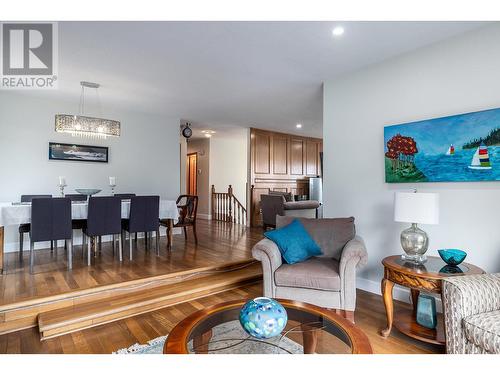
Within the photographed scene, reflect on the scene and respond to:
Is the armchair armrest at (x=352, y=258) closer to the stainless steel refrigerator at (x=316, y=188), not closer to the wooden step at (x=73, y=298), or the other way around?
the wooden step at (x=73, y=298)

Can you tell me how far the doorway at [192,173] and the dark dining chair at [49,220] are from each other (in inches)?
227

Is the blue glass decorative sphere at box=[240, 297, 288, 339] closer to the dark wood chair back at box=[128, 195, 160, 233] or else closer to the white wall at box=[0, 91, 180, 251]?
the dark wood chair back at box=[128, 195, 160, 233]

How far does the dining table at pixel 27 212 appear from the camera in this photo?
3037 millimetres

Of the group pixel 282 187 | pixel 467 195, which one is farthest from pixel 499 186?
pixel 282 187

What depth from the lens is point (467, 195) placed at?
2.48m

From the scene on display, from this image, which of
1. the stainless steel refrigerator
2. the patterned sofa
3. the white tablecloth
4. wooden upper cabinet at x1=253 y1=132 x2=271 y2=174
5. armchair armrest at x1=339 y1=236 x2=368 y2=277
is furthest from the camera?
the stainless steel refrigerator

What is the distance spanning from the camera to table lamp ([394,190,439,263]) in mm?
2205

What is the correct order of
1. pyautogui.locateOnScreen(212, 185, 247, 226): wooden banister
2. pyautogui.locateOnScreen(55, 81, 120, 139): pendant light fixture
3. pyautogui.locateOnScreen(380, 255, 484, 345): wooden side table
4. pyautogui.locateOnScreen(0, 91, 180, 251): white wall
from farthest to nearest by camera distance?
pyautogui.locateOnScreen(212, 185, 247, 226): wooden banister, pyautogui.locateOnScreen(0, 91, 180, 251): white wall, pyautogui.locateOnScreen(55, 81, 120, 139): pendant light fixture, pyautogui.locateOnScreen(380, 255, 484, 345): wooden side table

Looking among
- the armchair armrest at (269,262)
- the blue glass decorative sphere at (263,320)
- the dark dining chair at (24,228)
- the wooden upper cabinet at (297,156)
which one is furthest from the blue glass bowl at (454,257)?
the wooden upper cabinet at (297,156)

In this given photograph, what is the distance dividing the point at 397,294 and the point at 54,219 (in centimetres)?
383

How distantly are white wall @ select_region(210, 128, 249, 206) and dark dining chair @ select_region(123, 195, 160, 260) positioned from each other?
4336 millimetres

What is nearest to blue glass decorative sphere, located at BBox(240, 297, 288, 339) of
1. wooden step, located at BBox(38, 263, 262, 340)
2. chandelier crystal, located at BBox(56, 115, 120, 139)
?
wooden step, located at BBox(38, 263, 262, 340)

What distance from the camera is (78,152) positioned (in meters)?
4.82

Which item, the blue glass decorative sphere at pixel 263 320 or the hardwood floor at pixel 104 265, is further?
the hardwood floor at pixel 104 265
